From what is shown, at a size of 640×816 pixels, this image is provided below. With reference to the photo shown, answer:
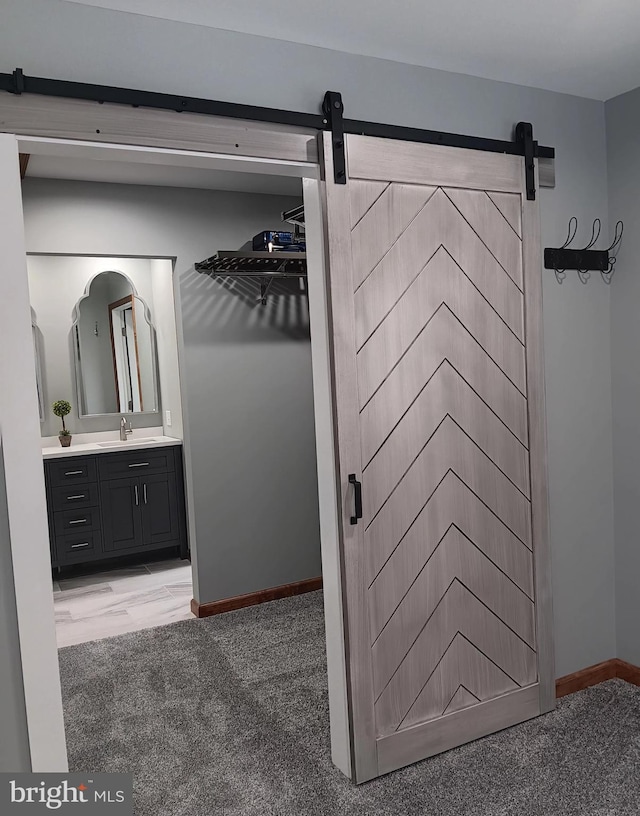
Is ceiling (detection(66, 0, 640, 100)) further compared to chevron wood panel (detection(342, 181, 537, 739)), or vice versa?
chevron wood panel (detection(342, 181, 537, 739))

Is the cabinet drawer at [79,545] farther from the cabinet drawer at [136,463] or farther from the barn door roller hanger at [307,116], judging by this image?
the barn door roller hanger at [307,116]

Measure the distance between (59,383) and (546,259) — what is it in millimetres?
3804

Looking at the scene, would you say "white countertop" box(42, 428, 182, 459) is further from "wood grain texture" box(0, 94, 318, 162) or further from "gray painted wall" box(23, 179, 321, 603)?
"wood grain texture" box(0, 94, 318, 162)

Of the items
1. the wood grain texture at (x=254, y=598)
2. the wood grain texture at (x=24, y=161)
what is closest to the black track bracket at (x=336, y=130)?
the wood grain texture at (x=24, y=161)

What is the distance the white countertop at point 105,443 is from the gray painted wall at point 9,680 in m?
2.93

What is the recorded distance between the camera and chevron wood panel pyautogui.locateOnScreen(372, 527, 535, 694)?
2.49m

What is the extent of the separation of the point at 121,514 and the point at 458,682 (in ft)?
10.2

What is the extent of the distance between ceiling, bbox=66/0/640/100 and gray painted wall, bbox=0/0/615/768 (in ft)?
0.17

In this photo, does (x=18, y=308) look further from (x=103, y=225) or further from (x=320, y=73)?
(x=103, y=225)

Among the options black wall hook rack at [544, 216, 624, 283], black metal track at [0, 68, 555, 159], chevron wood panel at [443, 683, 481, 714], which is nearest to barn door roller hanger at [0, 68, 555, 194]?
black metal track at [0, 68, 555, 159]

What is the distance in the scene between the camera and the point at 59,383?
17.3ft

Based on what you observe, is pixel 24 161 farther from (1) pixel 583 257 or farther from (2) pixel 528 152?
(1) pixel 583 257

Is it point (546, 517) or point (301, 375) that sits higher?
point (301, 375)

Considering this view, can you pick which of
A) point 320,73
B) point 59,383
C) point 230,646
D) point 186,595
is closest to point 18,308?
point 320,73
